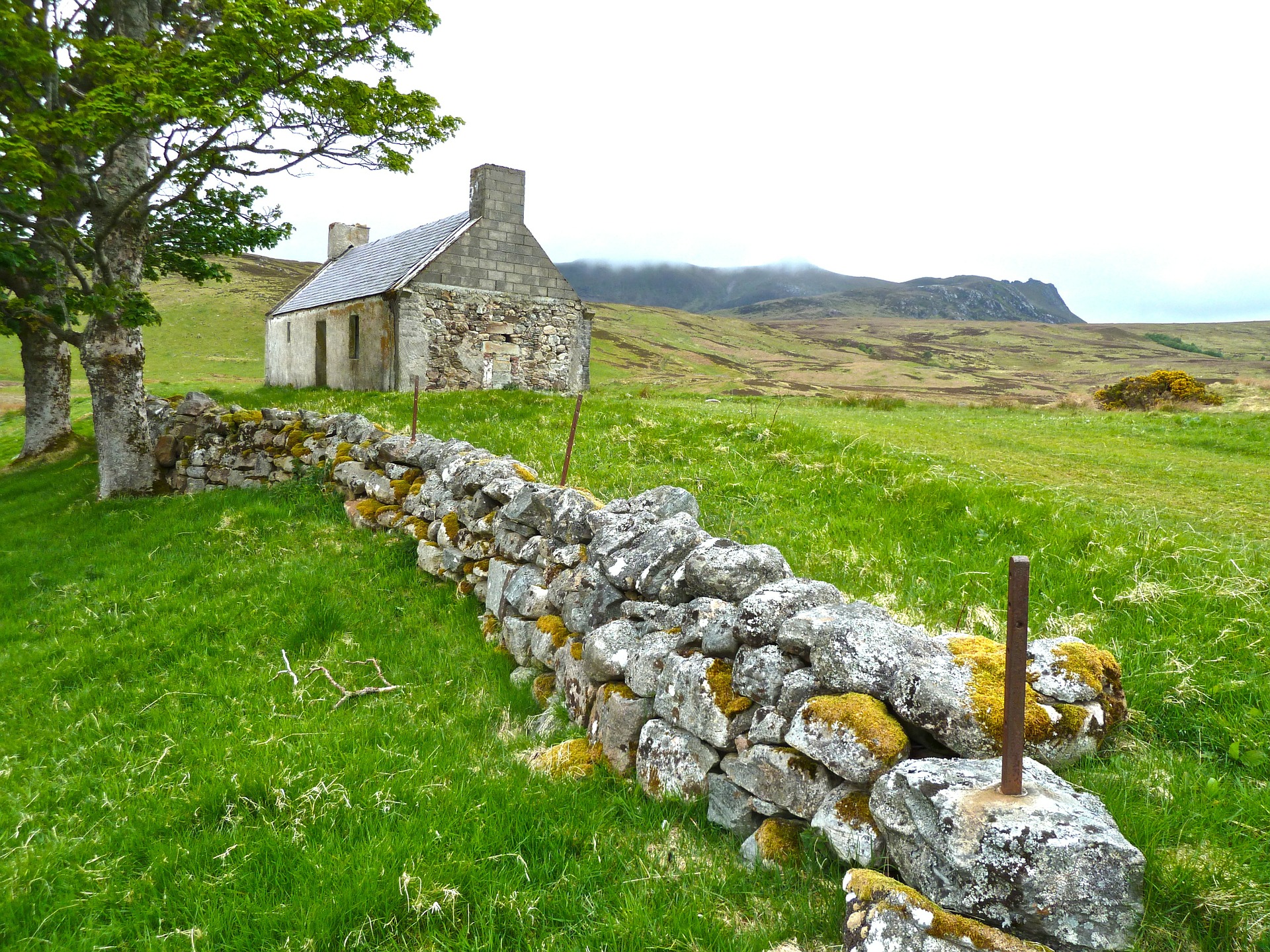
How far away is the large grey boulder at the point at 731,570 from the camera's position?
162 inches

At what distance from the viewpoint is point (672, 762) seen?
12.2ft

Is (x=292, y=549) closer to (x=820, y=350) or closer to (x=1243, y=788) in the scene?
(x=1243, y=788)

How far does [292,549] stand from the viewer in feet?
27.7

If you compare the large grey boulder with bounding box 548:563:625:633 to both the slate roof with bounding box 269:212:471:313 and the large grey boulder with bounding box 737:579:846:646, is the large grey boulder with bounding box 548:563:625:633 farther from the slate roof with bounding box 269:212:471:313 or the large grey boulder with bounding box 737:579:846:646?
the slate roof with bounding box 269:212:471:313

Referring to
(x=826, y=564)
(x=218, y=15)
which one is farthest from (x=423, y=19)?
(x=826, y=564)

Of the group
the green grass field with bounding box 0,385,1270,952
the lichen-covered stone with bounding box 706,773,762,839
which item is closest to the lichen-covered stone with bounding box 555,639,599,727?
the green grass field with bounding box 0,385,1270,952

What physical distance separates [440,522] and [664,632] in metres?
4.29

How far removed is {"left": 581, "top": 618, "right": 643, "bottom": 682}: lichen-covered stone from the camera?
4383 mm

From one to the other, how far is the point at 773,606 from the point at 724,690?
0.50 metres

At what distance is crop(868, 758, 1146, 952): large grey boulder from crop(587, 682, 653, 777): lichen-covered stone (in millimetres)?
1833

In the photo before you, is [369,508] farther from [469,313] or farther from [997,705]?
[469,313]

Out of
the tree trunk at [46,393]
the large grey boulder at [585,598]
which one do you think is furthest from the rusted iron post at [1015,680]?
the tree trunk at [46,393]

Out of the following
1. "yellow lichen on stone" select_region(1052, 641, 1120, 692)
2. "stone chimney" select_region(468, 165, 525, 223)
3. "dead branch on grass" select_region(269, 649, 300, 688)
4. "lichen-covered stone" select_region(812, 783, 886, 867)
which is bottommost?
"dead branch on grass" select_region(269, 649, 300, 688)

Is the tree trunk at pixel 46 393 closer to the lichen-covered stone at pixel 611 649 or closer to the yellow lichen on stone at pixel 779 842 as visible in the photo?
the lichen-covered stone at pixel 611 649
